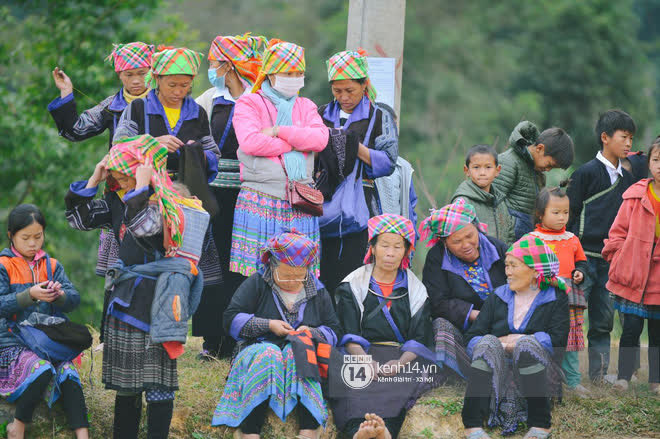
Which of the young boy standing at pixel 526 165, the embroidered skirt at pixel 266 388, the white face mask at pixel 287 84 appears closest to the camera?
the embroidered skirt at pixel 266 388

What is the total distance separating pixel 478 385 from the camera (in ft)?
18.3

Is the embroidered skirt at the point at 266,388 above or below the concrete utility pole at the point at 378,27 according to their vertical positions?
below

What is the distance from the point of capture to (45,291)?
16.6ft

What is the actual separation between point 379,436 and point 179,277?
1485 mm

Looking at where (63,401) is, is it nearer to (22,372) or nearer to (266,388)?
(22,372)

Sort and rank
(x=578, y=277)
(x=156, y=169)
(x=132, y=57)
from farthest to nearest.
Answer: (x=132, y=57) < (x=578, y=277) < (x=156, y=169)

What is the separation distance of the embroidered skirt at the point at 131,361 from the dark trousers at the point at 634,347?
3306 millimetres

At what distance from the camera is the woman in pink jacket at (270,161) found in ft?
19.2

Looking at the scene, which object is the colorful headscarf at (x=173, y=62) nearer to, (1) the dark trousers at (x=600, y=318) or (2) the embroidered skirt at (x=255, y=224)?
(2) the embroidered skirt at (x=255, y=224)

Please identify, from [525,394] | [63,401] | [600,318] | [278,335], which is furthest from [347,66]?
[63,401]

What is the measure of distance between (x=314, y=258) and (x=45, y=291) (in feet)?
5.21

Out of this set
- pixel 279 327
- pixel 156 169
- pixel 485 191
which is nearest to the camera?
pixel 156 169

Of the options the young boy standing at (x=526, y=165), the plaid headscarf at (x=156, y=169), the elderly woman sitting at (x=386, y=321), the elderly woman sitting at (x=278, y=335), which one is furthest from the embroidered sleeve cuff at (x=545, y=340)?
the plaid headscarf at (x=156, y=169)

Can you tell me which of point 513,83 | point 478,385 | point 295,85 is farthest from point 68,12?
point 513,83
